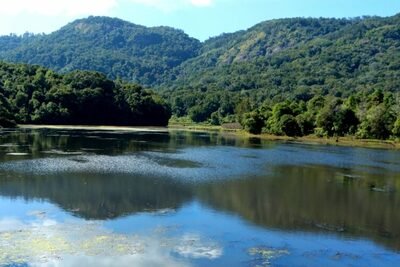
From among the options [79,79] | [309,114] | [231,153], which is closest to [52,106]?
[79,79]

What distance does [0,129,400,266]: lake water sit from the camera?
64.2 ft

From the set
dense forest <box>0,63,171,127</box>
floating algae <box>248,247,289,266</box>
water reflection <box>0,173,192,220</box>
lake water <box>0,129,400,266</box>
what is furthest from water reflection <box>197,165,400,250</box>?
dense forest <box>0,63,171,127</box>

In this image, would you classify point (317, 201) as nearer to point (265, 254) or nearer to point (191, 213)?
point (191, 213)

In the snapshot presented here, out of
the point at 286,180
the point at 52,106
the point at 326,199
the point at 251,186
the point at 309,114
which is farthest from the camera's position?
the point at 52,106

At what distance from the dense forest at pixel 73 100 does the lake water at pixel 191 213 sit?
74.4 metres

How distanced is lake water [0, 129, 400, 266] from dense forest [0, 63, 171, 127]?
244 ft

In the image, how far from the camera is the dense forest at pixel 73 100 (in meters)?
121

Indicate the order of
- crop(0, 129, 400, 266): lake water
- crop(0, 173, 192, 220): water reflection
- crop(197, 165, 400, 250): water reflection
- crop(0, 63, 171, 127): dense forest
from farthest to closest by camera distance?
crop(0, 63, 171, 127): dense forest → crop(0, 173, 192, 220): water reflection → crop(197, 165, 400, 250): water reflection → crop(0, 129, 400, 266): lake water

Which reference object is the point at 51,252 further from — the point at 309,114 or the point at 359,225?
the point at 309,114

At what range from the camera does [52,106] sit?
122 m

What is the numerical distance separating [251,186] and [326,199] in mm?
5420

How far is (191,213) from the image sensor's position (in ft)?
88.2

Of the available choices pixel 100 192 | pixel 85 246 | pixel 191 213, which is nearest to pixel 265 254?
pixel 85 246

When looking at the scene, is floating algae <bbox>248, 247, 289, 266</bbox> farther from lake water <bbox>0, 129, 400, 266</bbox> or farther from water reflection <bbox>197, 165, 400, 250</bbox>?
water reflection <bbox>197, 165, 400, 250</bbox>
